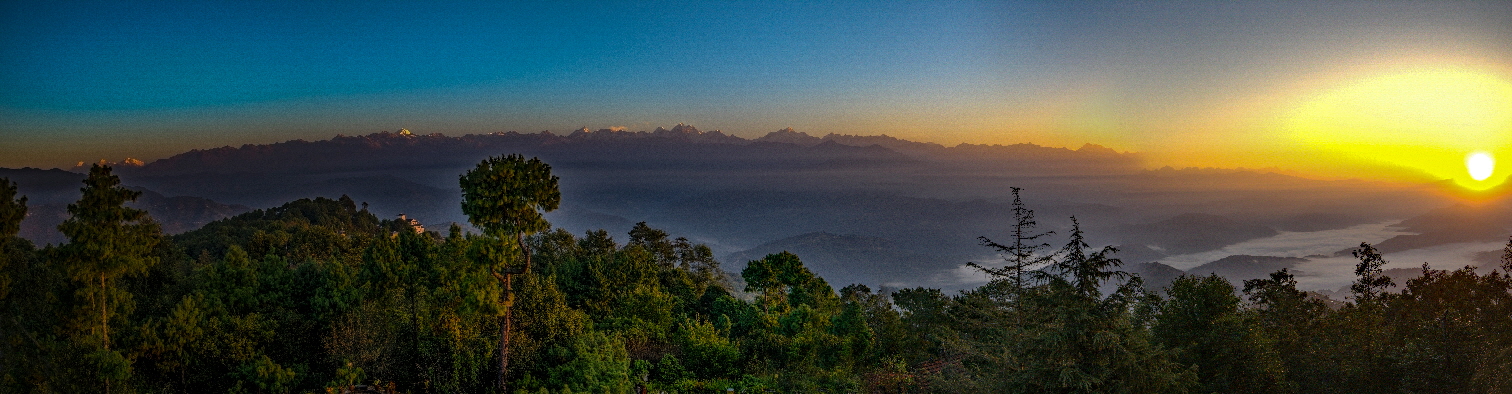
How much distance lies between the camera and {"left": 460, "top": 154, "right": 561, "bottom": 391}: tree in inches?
850

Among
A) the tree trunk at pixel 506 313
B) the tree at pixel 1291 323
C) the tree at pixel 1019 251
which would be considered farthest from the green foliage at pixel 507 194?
the tree at pixel 1291 323

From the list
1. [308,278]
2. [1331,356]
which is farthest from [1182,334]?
[308,278]

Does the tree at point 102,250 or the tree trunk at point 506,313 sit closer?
the tree at point 102,250

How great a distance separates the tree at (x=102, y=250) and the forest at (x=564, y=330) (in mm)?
58

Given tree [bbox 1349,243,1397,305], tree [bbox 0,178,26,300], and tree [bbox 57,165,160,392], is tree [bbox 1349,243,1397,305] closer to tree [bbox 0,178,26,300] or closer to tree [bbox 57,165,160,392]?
tree [bbox 57,165,160,392]

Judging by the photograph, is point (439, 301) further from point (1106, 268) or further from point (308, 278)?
point (1106, 268)

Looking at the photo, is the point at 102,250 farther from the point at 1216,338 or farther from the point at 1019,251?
the point at 1216,338

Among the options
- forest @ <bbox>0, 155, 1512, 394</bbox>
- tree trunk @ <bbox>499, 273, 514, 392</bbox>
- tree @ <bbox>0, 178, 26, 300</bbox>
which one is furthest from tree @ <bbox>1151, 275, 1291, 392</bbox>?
tree @ <bbox>0, 178, 26, 300</bbox>

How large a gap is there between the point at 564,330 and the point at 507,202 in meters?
5.07

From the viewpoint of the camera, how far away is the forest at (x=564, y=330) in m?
14.8

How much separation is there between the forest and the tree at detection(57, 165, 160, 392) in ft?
Answer: 0.19

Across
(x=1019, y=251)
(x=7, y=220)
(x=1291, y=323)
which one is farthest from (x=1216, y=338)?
(x=7, y=220)

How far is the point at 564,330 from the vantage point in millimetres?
23734

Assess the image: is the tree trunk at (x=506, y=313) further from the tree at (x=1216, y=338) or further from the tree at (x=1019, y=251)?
the tree at (x=1216, y=338)
